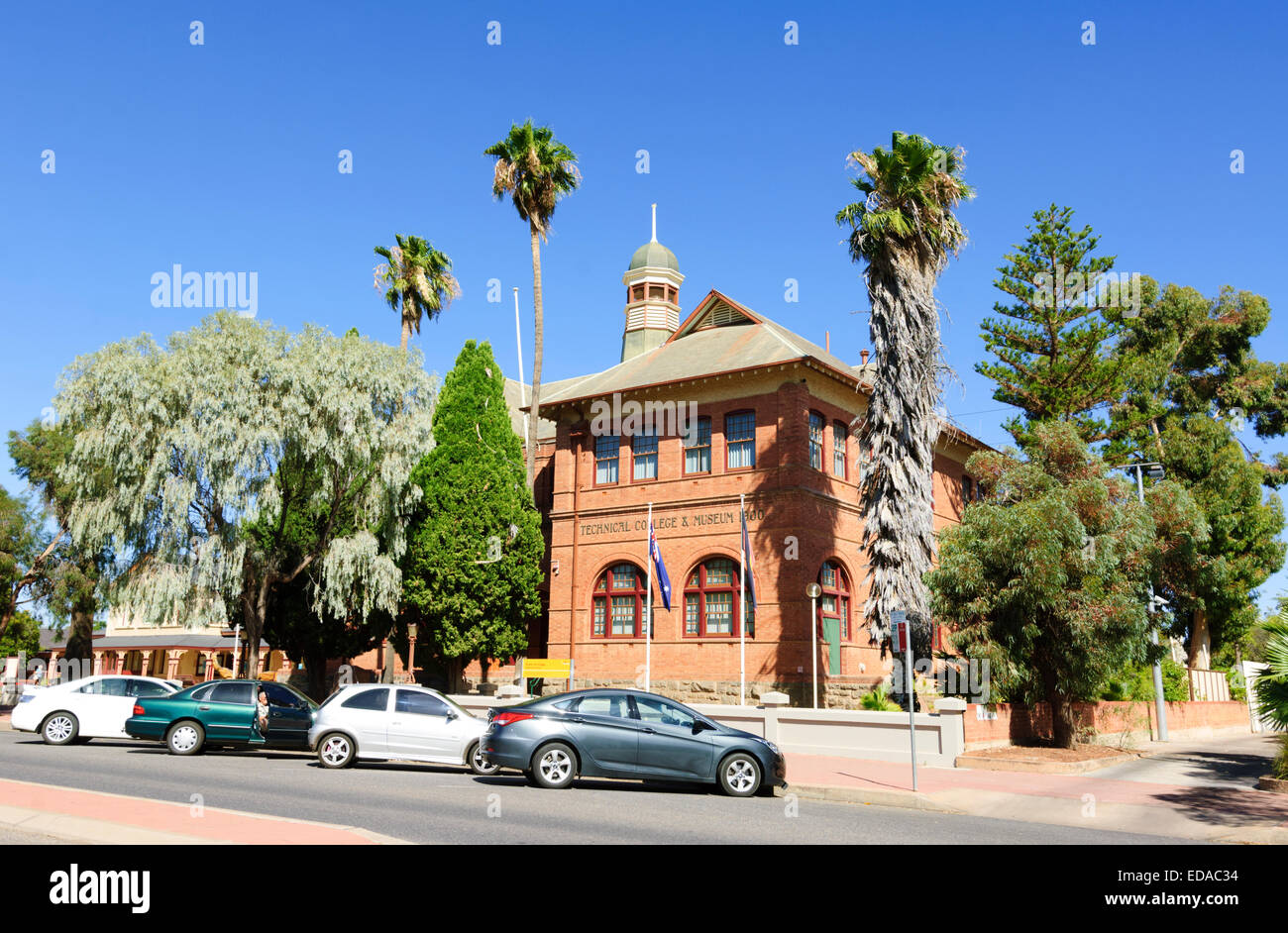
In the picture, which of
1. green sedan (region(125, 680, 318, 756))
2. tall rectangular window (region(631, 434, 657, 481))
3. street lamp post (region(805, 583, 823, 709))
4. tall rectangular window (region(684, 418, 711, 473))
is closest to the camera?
green sedan (region(125, 680, 318, 756))

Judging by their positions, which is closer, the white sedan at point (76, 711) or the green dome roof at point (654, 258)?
the white sedan at point (76, 711)

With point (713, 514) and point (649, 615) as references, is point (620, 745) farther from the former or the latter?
point (713, 514)

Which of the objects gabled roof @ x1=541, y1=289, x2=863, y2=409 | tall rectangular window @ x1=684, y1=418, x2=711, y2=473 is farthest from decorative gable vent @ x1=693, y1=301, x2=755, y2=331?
tall rectangular window @ x1=684, y1=418, x2=711, y2=473

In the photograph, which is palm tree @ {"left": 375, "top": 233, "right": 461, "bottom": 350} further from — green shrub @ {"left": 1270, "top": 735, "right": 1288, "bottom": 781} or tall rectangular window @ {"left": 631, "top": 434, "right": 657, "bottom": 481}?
green shrub @ {"left": 1270, "top": 735, "right": 1288, "bottom": 781}

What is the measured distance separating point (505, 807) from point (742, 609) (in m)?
17.1

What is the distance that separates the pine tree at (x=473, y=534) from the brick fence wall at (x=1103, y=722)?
15.6 metres

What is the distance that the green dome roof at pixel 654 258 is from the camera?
50.4 meters

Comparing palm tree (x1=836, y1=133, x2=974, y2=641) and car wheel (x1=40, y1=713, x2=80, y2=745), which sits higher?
palm tree (x1=836, y1=133, x2=974, y2=641)

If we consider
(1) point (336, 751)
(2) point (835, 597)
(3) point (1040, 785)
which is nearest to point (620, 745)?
(1) point (336, 751)

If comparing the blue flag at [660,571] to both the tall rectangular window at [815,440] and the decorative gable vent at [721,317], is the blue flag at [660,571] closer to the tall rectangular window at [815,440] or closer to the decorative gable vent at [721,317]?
the tall rectangular window at [815,440]

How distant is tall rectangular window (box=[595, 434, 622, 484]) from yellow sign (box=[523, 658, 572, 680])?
21.2 feet

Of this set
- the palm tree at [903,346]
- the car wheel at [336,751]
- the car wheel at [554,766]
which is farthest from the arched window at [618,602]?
the car wheel at [554,766]

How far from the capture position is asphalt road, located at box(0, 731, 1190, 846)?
9.43 metres

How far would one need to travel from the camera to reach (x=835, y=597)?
29203mm
